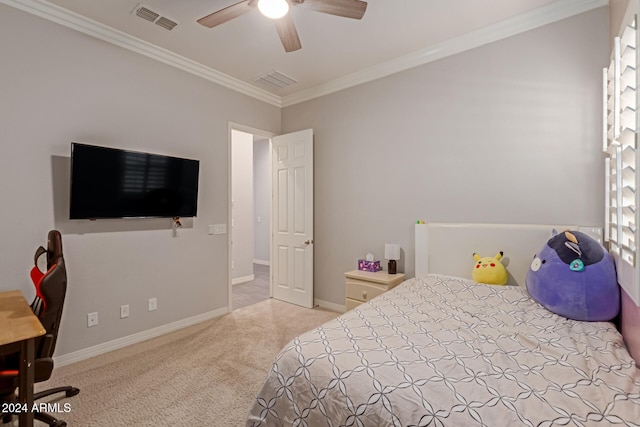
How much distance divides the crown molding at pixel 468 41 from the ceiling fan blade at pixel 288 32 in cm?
145

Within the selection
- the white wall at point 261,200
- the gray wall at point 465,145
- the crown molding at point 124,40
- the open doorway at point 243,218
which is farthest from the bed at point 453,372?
the white wall at point 261,200

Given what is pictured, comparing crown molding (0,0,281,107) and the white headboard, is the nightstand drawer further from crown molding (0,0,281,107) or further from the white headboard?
crown molding (0,0,281,107)

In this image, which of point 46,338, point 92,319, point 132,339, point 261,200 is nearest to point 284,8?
point 46,338

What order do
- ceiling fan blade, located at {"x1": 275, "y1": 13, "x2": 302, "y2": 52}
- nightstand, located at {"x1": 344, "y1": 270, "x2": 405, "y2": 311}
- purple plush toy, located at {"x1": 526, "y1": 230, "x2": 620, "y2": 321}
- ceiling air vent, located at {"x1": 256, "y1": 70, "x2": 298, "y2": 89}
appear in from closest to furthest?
purple plush toy, located at {"x1": 526, "y1": 230, "x2": 620, "y2": 321}
ceiling fan blade, located at {"x1": 275, "y1": 13, "x2": 302, "y2": 52}
nightstand, located at {"x1": 344, "y1": 270, "x2": 405, "y2": 311}
ceiling air vent, located at {"x1": 256, "y1": 70, "x2": 298, "y2": 89}

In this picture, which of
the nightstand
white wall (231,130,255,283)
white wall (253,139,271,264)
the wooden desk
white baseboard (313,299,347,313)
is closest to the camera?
the wooden desk

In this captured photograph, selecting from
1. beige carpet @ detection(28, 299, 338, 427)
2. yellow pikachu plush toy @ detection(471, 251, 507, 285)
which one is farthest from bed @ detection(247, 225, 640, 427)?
beige carpet @ detection(28, 299, 338, 427)

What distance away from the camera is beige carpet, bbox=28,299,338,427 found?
6.38 ft

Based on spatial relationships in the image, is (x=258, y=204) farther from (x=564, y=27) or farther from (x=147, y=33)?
(x=564, y=27)

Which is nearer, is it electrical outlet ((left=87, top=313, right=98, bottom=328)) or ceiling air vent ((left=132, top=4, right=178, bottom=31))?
ceiling air vent ((left=132, top=4, right=178, bottom=31))

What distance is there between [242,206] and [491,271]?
4.50m

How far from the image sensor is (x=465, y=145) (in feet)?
9.64

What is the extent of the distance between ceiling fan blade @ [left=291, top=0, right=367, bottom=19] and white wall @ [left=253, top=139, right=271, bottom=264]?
17.3 feet

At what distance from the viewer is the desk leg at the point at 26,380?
1383 millimetres

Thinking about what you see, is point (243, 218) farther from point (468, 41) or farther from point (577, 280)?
point (577, 280)
